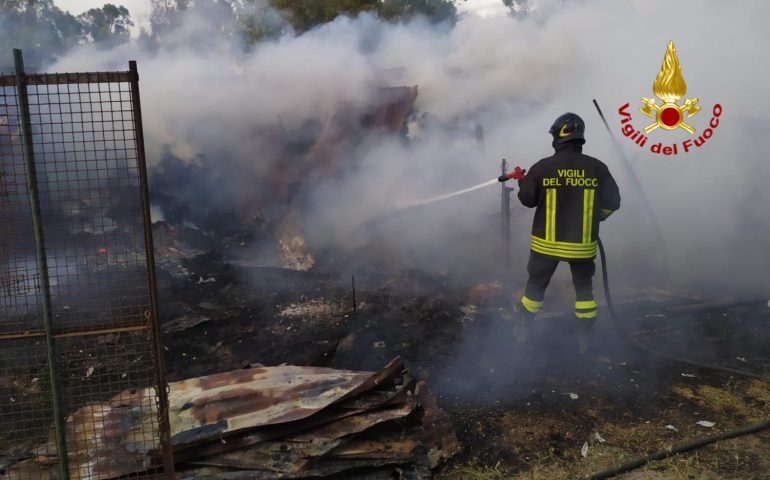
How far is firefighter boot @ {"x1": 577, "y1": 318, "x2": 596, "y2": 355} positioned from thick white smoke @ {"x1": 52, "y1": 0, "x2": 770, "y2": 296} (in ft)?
8.61

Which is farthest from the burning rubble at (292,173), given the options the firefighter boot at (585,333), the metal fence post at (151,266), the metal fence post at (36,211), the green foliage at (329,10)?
the green foliage at (329,10)

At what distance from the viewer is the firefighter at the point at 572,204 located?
4570 millimetres

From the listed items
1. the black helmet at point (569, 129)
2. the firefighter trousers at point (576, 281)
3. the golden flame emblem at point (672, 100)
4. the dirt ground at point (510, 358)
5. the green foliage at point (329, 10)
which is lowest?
the dirt ground at point (510, 358)

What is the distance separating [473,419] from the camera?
3883 mm

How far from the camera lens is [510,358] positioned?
15.8 feet

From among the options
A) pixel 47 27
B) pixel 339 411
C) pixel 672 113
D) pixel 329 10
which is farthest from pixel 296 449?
pixel 47 27

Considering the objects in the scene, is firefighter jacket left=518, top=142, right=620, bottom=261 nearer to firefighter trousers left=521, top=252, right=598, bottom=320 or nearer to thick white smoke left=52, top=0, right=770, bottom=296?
firefighter trousers left=521, top=252, right=598, bottom=320

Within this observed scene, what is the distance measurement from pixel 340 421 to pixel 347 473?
11.5 inches

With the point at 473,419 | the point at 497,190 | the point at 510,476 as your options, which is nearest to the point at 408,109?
the point at 497,190

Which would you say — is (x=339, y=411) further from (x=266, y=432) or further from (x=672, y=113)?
(x=672, y=113)

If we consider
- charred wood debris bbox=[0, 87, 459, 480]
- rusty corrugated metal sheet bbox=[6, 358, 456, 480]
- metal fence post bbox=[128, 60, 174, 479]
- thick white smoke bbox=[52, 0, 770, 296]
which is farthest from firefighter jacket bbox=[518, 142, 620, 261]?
metal fence post bbox=[128, 60, 174, 479]

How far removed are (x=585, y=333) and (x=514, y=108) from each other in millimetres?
6467

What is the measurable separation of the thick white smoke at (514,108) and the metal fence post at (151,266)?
18.5ft

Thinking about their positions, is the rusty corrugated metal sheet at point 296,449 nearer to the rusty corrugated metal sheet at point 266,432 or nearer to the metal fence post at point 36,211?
the rusty corrugated metal sheet at point 266,432
